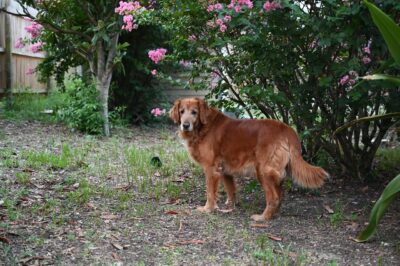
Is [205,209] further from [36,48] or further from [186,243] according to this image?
[36,48]

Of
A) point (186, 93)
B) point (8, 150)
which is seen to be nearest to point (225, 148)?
point (8, 150)

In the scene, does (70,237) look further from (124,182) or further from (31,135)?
(31,135)

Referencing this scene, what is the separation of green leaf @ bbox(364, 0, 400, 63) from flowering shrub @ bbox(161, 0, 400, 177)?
45cm

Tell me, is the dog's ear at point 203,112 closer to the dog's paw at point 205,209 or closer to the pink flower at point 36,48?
the dog's paw at point 205,209

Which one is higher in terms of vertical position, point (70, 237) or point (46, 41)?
point (46, 41)

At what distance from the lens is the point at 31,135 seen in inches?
336

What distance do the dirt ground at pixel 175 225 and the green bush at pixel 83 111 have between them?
2.72m

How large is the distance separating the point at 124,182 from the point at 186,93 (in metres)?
7.85

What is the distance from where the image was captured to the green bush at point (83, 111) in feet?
30.2

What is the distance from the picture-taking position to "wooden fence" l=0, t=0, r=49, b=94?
464 inches

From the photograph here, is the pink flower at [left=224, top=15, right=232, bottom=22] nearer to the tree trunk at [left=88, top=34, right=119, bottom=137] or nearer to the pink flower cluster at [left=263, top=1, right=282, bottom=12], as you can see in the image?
the pink flower cluster at [left=263, top=1, right=282, bottom=12]

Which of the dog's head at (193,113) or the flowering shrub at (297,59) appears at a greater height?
the flowering shrub at (297,59)

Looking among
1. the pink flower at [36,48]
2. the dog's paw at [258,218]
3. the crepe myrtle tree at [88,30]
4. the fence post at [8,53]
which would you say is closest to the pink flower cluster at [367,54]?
the dog's paw at [258,218]

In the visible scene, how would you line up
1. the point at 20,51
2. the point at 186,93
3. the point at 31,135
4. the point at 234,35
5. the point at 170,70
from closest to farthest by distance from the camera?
1. the point at 234,35
2. the point at 31,135
3. the point at 170,70
4. the point at 20,51
5. the point at 186,93
